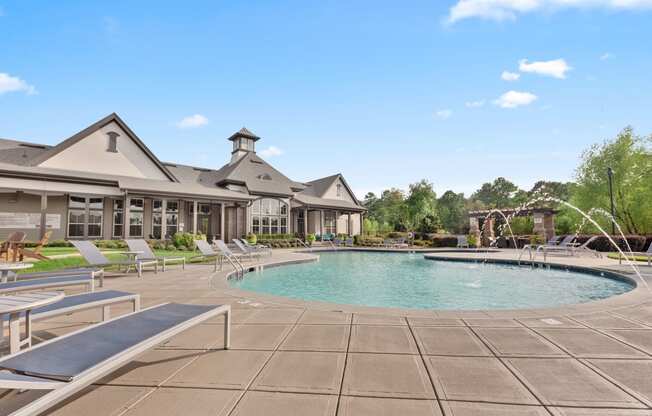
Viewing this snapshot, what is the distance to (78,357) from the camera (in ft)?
6.71

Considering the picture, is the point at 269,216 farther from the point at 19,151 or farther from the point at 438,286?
the point at 438,286

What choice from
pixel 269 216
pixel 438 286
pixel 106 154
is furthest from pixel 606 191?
pixel 106 154

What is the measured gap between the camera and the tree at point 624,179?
2550 centimetres

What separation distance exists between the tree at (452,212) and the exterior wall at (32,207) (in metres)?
54.0

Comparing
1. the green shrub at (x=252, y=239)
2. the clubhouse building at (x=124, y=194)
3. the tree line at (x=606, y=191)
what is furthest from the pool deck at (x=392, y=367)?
the tree line at (x=606, y=191)

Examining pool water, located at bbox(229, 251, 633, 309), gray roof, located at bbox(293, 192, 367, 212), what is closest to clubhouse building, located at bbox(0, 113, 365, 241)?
gray roof, located at bbox(293, 192, 367, 212)

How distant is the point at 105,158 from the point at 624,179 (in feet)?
133

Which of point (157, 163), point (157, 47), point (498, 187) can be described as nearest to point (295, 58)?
point (157, 47)

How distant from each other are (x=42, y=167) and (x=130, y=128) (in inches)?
221

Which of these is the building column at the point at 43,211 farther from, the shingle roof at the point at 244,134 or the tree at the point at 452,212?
the tree at the point at 452,212

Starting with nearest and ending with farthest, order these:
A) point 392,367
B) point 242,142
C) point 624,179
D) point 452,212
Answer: point 392,367, point 624,179, point 242,142, point 452,212

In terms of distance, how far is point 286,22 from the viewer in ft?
41.2

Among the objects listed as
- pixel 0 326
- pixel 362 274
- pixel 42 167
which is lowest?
pixel 362 274

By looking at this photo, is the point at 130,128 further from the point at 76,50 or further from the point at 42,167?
the point at 76,50
